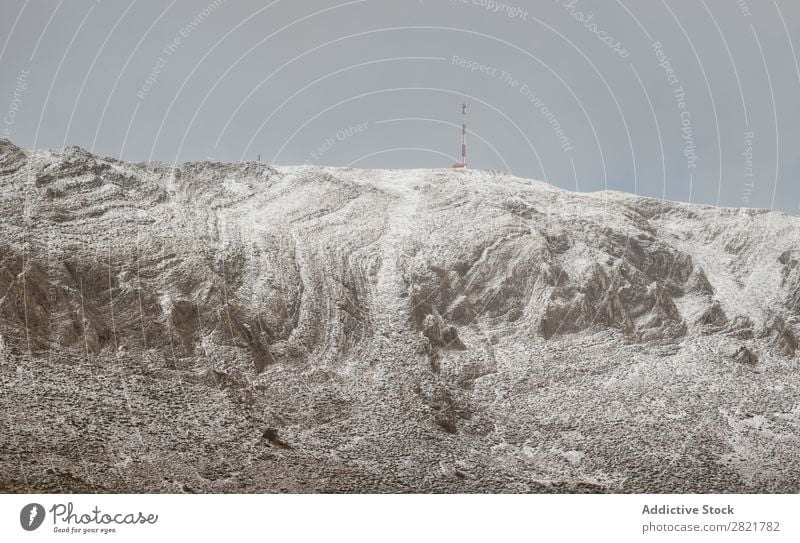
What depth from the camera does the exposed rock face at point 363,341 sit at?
71.4 ft

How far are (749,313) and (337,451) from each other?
66.8ft

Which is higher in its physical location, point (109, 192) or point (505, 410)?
point (109, 192)

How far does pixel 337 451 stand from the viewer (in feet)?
74.7

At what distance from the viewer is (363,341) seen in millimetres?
27422

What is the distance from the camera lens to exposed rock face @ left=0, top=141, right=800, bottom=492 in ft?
71.4

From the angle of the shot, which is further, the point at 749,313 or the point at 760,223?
the point at 760,223

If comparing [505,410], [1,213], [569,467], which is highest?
[1,213]

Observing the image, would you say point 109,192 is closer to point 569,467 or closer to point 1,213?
point 1,213

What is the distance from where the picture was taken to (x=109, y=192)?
99.2ft

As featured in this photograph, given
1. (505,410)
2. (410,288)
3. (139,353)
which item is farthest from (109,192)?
(505,410)

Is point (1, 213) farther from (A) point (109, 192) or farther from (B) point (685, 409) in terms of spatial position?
(B) point (685, 409)

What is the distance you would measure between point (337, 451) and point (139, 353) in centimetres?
725
